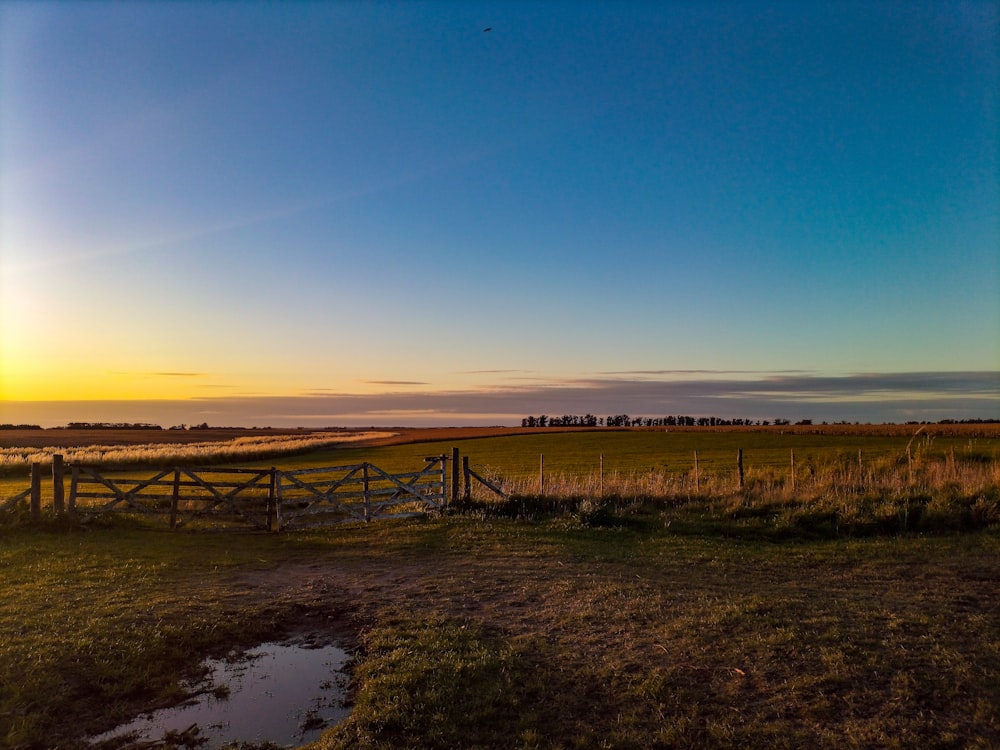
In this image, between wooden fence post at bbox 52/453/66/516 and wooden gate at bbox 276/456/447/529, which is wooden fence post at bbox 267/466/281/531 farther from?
wooden fence post at bbox 52/453/66/516

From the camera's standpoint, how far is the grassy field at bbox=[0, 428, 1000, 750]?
20.3 ft

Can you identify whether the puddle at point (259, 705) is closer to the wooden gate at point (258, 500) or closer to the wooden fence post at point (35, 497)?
the wooden gate at point (258, 500)

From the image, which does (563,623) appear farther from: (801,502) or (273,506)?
(801,502)

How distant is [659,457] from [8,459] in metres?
44.4

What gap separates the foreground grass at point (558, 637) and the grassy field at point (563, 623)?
3 cm

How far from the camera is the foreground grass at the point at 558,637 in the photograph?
20.1 feet

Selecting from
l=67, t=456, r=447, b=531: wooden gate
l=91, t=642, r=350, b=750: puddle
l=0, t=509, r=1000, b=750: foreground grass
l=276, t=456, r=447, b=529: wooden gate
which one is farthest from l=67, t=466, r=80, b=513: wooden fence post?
l=91, t=642, r=350, b=750: puddle

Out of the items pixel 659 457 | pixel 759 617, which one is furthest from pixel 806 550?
pixel 659 457

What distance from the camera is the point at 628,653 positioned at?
778 cm

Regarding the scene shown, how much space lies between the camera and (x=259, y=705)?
7086mm

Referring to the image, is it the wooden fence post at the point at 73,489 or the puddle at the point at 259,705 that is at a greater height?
the wooden fence post at the point at 73,489

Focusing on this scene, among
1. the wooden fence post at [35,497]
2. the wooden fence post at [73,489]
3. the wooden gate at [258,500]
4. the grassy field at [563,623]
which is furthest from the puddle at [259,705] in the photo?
the wooden fence post at [35,497]

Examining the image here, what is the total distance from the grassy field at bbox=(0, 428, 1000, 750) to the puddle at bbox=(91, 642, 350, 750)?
1.14 ft

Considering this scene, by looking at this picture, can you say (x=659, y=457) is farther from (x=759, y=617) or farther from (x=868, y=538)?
(x=759, y=617)
